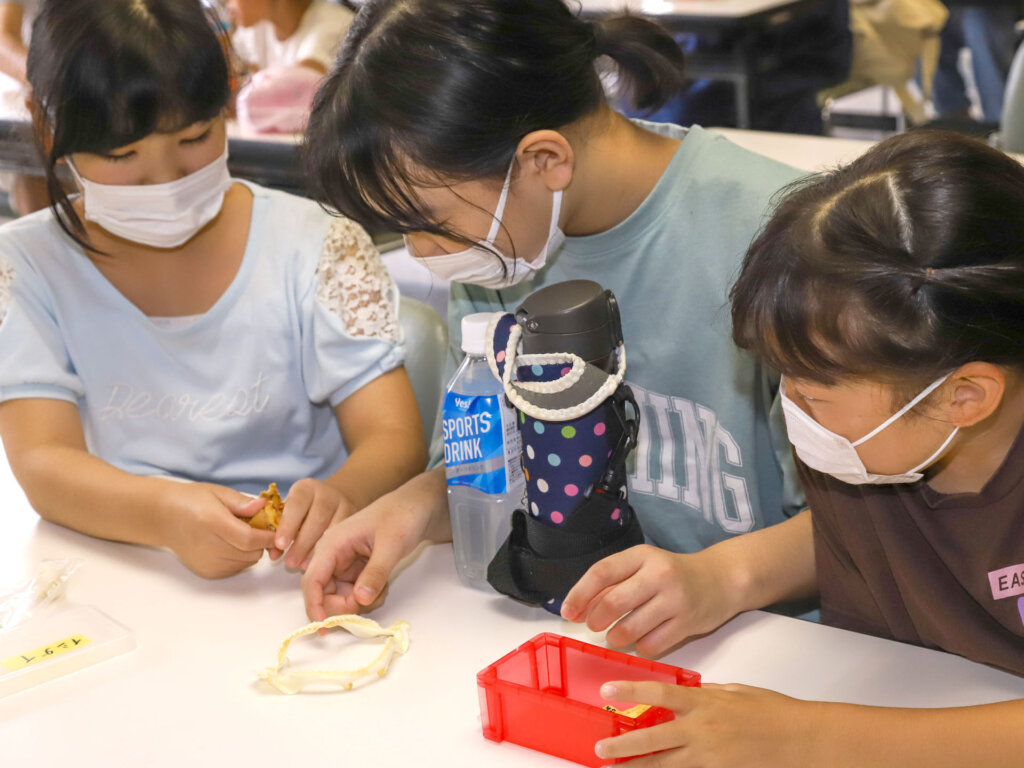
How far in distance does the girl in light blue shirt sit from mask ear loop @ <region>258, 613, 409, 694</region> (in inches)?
8.9

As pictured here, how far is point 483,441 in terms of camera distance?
92 cm

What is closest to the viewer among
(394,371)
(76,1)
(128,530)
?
(128,530)

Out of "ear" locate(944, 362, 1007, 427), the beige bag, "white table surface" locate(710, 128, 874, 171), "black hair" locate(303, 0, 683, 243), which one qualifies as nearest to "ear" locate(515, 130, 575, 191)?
"black hair" locate(303, 0, 683, 243)

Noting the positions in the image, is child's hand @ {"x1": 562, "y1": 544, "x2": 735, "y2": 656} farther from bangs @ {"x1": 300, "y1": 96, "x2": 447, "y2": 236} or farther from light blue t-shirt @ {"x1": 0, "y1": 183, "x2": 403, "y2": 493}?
light blue t-shirt @ {"x1": 0, "y1": 183, "x2": 403, "y2": 493}

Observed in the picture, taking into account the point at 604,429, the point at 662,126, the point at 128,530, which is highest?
the point at 662,126

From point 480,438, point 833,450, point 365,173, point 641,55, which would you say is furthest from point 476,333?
point 641,55

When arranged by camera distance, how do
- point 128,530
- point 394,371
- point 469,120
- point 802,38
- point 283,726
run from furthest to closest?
point 802,38 < point 394,371 < point 128,530 < point 469,120 < point 283,726

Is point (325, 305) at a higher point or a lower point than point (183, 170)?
lower

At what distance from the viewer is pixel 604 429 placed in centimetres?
87

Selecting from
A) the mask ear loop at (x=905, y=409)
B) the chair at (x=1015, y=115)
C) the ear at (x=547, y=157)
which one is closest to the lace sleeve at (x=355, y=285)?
the ear at (x=547, y=157)

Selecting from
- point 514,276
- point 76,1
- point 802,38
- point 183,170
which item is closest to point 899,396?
point 514,276

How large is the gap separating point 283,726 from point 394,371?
0.62m

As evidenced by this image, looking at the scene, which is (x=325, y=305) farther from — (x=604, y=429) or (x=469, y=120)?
(x=604, y=429)

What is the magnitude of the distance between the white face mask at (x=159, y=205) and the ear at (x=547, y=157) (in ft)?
1.52
